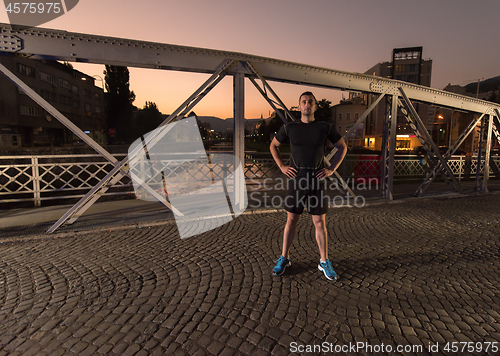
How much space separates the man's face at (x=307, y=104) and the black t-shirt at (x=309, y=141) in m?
0.14

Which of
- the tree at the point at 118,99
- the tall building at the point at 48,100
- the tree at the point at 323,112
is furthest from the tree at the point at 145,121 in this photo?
the tree at the point at 323,112

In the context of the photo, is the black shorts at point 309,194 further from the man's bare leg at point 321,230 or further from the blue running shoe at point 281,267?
the blue running shoe at point 281,267

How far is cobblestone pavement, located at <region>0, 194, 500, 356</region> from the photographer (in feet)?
7.64

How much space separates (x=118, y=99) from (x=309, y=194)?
5885 centimetres

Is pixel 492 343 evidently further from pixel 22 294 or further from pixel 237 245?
pixel 22 294

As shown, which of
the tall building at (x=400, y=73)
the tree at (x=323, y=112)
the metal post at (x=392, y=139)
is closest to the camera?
the metal post at (x=392, y=139)

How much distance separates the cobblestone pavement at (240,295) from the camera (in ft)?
7.64

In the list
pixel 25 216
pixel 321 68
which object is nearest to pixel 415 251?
pixel 321 68

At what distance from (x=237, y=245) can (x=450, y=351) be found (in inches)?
120

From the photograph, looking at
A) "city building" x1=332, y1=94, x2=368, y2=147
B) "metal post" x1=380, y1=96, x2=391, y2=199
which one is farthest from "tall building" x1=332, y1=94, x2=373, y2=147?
"metal post" x1=380, y1=96, x2=391, y2=199

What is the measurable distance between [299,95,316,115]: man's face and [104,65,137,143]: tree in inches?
2235

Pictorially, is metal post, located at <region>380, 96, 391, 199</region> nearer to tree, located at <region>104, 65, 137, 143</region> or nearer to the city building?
tree, located at <region>104, 65, 137, 143</region>

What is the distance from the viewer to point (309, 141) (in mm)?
3285

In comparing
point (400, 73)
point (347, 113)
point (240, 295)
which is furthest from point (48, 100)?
point (400, 73)
